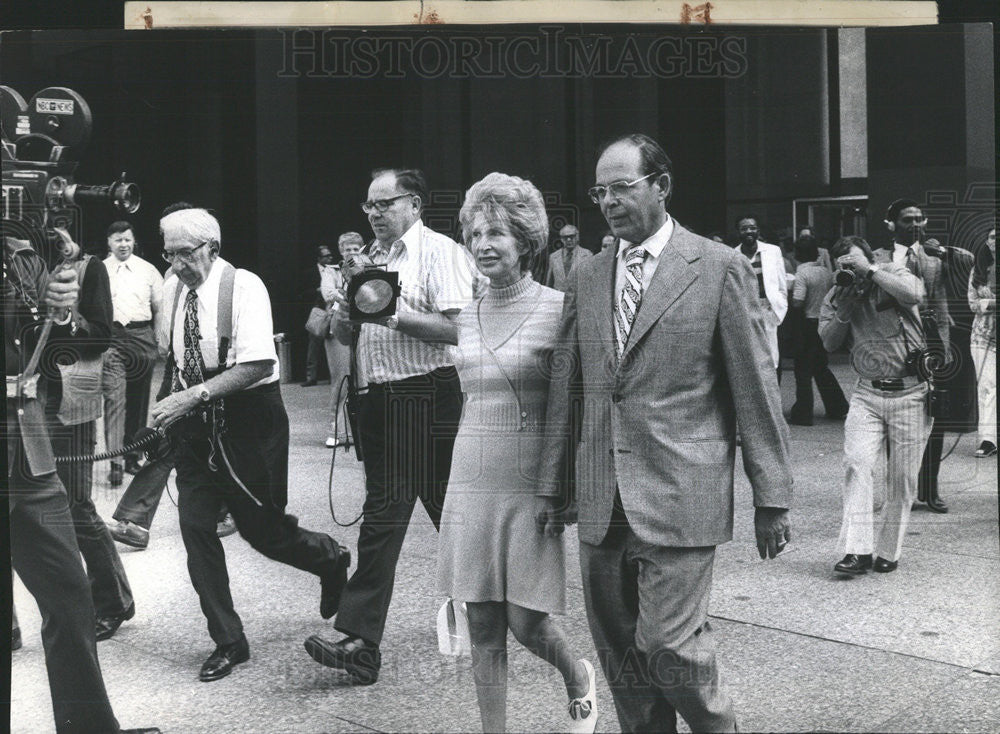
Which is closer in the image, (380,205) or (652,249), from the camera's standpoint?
(652,249)

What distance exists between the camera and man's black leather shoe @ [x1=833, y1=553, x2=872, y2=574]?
4.82 meters

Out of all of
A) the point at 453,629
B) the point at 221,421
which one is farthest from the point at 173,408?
the point at 453,629

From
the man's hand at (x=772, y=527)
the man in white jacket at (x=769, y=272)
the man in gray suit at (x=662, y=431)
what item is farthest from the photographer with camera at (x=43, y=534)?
the man in white jacket at (x=769, y=272)

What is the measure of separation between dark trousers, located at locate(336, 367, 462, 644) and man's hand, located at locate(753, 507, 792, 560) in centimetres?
141

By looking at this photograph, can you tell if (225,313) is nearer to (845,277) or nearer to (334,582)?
(334,582)

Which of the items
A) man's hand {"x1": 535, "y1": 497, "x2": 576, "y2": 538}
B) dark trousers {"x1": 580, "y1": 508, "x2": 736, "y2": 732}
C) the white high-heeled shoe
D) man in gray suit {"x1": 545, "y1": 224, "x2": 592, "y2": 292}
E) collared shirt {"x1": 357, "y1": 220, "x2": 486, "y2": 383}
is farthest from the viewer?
collared shirt {"x1": 357, "y1": 220, "x2": 486, "y2": 383}

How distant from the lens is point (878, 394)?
16.6ft

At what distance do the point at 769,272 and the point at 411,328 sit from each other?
1.39 m

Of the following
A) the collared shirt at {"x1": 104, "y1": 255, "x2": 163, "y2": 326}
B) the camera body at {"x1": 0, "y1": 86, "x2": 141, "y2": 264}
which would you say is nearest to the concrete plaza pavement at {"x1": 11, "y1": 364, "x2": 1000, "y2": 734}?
the collared shirt at {"x1": 104, "y1": 255, "x2": 163, "y2": 326}

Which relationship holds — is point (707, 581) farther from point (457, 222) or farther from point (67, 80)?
point (67, 80)

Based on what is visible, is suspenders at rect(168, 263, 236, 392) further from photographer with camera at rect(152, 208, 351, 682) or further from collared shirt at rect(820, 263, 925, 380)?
collared shirt at rect(820, 263, 925, 380)

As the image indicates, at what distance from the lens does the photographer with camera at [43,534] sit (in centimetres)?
378

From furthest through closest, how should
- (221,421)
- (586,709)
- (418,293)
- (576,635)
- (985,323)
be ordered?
1. (985,323)
2. (576,635)
3. (221,421)
4. (418,293)
5. (586,709)

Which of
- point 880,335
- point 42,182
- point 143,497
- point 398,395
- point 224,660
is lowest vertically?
point 224,660
